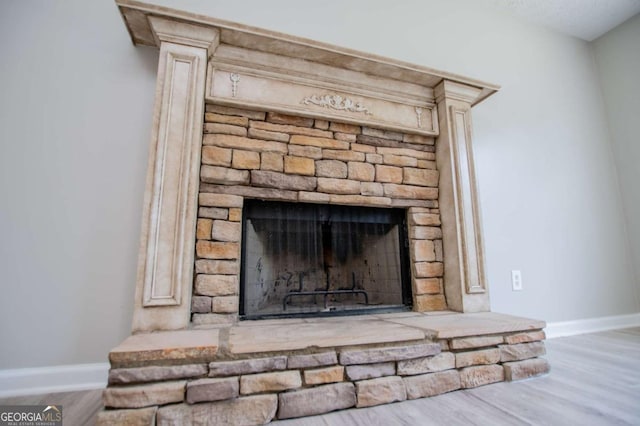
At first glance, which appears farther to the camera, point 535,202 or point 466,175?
point 535,202

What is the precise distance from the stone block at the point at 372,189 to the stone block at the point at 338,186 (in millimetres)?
32

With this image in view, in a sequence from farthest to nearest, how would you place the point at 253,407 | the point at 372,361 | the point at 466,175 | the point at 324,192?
the point at 466,175, the point at 324,192, the point at 372,361, the point at 253,407

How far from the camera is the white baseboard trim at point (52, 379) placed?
1.20 m

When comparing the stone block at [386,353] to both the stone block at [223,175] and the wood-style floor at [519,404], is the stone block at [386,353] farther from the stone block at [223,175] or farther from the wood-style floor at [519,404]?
the stone block at [223,175]

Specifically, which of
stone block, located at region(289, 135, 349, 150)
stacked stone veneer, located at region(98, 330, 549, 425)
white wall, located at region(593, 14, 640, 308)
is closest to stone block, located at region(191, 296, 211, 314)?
stacked stone veneer, located at region(98, 330, 549, 425)

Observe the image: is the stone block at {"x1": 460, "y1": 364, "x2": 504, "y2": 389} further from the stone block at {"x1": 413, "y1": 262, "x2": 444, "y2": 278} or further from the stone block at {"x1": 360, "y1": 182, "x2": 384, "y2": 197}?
the stone block at {"x1": 360, "y1": 182, "x2": 384, "y2": 197}

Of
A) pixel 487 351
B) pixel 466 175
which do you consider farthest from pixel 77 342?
pixel 466 175

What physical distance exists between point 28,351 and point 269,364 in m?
1.02

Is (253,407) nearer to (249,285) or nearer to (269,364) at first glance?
(269,364)

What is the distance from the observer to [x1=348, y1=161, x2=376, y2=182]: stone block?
5.57 ft

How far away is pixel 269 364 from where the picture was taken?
101cm

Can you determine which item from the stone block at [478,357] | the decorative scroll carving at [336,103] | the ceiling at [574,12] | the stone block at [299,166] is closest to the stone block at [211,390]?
the stone block at [478,357]

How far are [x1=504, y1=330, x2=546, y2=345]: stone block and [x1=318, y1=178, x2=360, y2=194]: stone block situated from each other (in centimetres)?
95

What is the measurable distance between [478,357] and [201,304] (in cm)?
117
